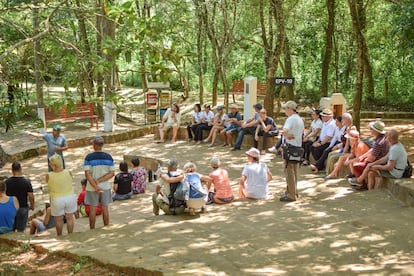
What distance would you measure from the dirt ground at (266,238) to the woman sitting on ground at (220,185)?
184 millimetres

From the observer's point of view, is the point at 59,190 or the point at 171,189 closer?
the point at 59,190

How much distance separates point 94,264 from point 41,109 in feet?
35.8

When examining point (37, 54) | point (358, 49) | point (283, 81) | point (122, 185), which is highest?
point (358, 49)

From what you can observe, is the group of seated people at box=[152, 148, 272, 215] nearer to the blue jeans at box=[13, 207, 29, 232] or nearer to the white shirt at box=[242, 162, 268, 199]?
the white shirt at box=[242, 162, 268, 199]

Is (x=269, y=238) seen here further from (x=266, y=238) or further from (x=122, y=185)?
(x=122, y=185)

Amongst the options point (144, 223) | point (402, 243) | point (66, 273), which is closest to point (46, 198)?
point (144, 223)

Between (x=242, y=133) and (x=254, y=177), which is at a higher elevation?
(x=242, y=133)

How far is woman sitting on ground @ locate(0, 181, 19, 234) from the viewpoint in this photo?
7.14m

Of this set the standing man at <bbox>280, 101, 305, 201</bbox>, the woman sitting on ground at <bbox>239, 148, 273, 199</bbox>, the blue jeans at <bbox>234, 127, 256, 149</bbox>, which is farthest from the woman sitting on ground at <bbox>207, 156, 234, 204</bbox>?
the blue jeans at <bbox>234, 127, 256, 149</bbox>

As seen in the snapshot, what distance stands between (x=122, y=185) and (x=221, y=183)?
2.26 metres

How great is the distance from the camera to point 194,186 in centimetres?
755

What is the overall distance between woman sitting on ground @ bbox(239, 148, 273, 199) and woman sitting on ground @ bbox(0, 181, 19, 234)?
3361 millimetres

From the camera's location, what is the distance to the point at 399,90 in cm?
2181

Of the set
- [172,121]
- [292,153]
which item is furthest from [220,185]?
[172,121]
